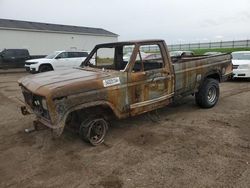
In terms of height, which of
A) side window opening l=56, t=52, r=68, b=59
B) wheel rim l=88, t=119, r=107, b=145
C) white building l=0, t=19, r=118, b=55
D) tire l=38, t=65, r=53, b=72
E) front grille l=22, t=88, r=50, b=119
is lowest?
wheel rim l=88, t=119, r=107, b=145

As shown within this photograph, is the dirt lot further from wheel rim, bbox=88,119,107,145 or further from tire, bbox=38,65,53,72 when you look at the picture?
tire, bbox=38,65,53,72

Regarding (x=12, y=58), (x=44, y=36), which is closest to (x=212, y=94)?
(x=12, y=58)

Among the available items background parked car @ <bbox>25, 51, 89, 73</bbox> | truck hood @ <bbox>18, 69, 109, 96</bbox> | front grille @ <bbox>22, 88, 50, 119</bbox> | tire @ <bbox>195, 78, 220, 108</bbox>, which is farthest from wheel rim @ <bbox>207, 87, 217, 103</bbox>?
background parked car @ <bbox>25, 51, 89, 73</bbox>

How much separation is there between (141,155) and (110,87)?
1316 mm

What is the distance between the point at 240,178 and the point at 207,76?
399 centimetres

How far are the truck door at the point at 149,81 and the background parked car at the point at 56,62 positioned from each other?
509 inches

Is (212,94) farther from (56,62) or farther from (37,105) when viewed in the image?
(56,62)

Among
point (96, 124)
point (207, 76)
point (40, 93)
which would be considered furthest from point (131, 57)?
point (207, 76)

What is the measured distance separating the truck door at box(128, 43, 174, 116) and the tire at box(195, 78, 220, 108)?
4.60ft

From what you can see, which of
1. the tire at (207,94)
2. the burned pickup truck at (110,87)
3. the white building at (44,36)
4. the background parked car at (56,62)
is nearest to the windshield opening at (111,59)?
the burned pickup truck at (110,87)

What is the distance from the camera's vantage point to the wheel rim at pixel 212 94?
7397 millimetres

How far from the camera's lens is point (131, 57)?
17.7 ft

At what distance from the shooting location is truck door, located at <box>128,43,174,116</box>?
209 inches

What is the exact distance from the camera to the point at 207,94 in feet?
23.6
